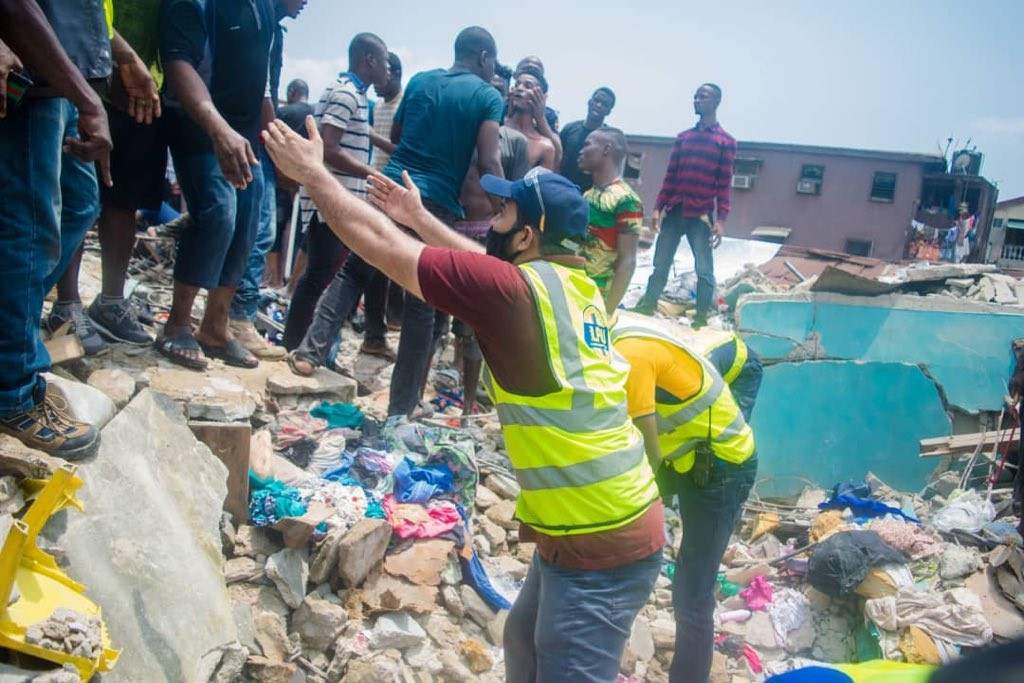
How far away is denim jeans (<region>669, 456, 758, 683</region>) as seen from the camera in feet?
9.73

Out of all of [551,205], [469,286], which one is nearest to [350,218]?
[469,286]

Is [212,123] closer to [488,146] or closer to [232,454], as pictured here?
[232,454]

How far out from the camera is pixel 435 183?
4.06 meters

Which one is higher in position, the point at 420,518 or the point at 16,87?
the point at 16,87

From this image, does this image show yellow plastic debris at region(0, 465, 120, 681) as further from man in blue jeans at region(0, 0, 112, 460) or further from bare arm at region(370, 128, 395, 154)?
bare arm at region(370, 128, 395, 154)

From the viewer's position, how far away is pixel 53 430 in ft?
6.95

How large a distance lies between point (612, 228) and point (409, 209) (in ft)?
8.13

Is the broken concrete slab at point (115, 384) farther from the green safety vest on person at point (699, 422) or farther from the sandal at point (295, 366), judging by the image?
the green safety vest on person at point (699, 422)

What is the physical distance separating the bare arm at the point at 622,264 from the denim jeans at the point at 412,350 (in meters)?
1.25

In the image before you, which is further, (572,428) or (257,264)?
(257,264)

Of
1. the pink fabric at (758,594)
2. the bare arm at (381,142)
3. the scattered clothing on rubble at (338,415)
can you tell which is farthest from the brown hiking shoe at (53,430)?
the pink fabric at (758,594)

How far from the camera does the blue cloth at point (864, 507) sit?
5.84m

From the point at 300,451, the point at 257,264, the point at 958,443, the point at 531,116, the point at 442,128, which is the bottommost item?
the point at 958,443

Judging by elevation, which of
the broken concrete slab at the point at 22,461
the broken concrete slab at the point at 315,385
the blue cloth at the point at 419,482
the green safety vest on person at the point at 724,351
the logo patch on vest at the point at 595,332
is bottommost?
the blue cloth at the point at 419,482
